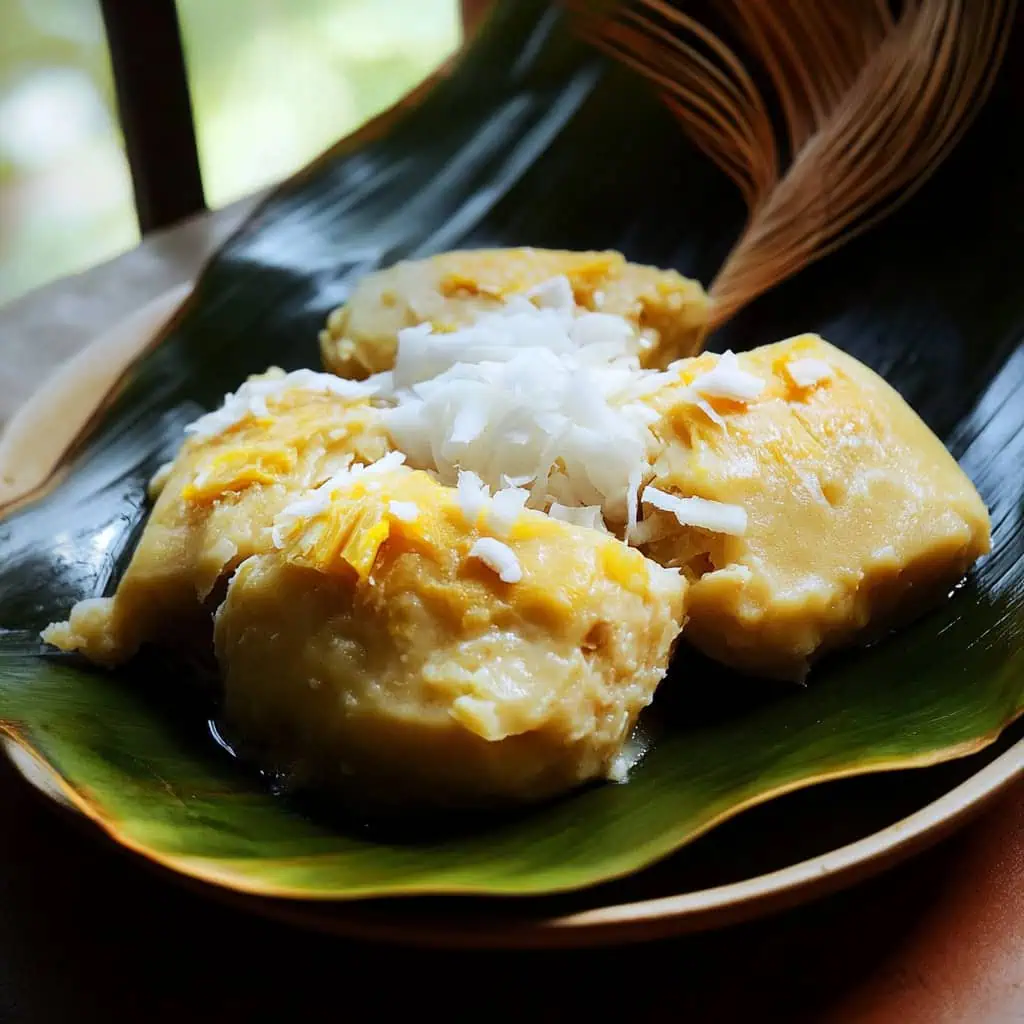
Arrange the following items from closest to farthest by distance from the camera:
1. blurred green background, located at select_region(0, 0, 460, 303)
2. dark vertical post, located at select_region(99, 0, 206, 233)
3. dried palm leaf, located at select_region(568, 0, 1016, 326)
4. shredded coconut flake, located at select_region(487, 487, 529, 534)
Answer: shredded coconut flake, located at select_region(487, 487, 529, 534) → dried palm leaf, located at select_region(568, 0, 1016, 326) → dark vertical post, located at select_region(99, 0, 206, 233) → blurred green background, located at select_region(0, 0, 460, 303)

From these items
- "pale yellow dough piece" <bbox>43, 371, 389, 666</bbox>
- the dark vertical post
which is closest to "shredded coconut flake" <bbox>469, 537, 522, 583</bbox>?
"pale yellow dough piece" <bbox>43, 371, 389, 666</bbox>

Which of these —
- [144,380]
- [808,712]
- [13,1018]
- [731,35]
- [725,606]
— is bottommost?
[13,1018]

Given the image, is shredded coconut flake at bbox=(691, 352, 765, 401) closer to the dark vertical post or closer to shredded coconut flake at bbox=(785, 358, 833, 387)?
shredded coconut flake at bbox=(785, 358, 833, 387)

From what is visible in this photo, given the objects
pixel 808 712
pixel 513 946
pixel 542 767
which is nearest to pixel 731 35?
pixel 808 712

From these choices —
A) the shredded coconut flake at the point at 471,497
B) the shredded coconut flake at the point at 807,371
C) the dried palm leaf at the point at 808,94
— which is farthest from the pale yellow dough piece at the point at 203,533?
the dried palm leaf at the point at 808,94

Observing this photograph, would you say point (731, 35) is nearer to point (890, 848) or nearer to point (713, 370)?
point (713, 370)

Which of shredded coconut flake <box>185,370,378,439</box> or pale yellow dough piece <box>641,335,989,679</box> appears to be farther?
shredded coconut flake <box>185,370,378,439</box>

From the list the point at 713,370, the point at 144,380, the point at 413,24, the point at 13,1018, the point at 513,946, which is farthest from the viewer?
the point at 413,24

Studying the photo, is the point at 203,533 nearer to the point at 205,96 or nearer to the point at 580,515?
the point at 580,515
